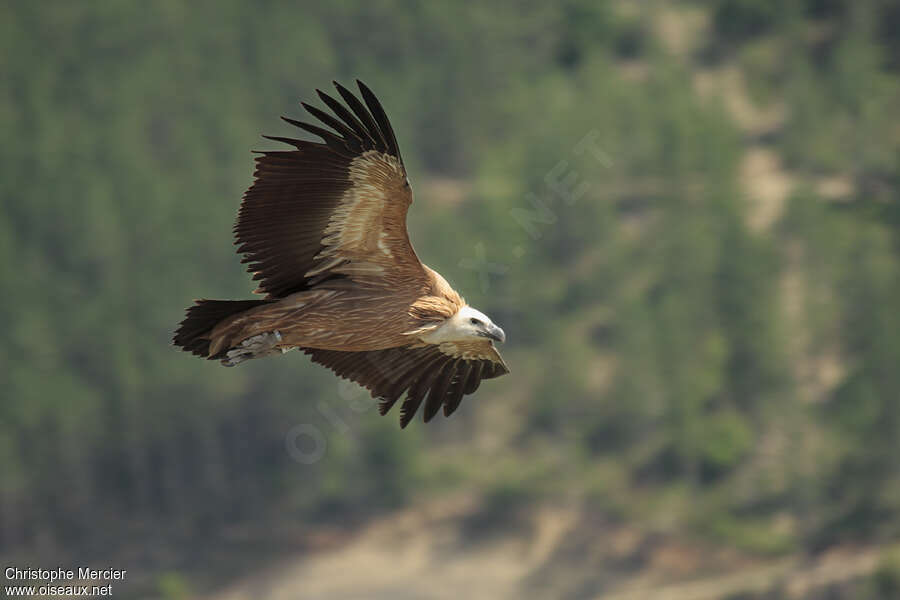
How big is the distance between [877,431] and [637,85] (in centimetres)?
1846

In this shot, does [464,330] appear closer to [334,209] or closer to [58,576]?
[334,209]

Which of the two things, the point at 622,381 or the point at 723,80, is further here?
the point at 723,80

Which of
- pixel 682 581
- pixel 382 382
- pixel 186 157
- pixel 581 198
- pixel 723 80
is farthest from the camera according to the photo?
pixel 723 80

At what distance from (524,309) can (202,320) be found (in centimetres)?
3172

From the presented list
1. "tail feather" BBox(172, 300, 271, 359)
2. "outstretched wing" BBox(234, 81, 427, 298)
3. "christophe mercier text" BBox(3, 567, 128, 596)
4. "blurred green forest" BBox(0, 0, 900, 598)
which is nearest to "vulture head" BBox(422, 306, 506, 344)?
"outstretched wing" BBox(234, 81, 427, 298)

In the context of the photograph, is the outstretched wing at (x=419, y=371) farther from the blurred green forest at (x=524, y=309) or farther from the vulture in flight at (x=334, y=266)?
the blurred green forest at (x=524, y=309)

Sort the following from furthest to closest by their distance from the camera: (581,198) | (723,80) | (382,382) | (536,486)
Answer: (723,80) < (581,198) < (536,486) < (382,382)

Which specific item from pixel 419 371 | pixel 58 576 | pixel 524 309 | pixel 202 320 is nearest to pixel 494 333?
pixel 419 371

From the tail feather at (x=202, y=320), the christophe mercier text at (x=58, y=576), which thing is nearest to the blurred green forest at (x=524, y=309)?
the christophe mercier text at (x=58, y=576)

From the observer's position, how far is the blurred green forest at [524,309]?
38531 millimetres

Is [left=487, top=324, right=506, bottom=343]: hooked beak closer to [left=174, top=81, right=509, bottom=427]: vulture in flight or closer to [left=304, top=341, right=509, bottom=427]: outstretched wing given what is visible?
[left=174, top=81, right=509, bottom=427]: vulture in flight

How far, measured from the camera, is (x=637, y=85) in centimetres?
5047

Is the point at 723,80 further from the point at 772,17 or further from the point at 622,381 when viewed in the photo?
the point at 622,381

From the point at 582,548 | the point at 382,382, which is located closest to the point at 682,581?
the point at 582,548
